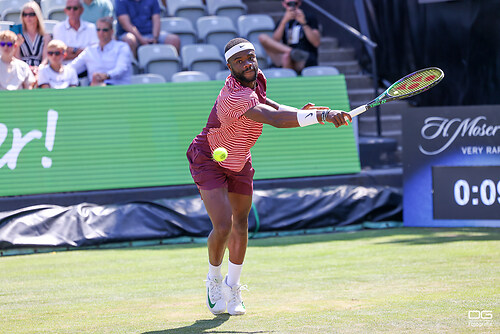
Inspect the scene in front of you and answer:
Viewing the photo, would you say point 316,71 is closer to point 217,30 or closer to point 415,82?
point 217,30

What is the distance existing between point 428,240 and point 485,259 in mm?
1547

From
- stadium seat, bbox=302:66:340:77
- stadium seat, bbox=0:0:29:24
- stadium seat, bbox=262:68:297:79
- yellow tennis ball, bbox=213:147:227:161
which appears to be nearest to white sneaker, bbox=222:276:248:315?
yellow tennis ball, bbox=213:147:227:161

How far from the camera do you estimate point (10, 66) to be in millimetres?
Answer: 10828

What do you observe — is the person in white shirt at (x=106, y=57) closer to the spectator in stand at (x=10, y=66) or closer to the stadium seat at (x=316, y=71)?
the spectator in stand at (x=10, y=66)

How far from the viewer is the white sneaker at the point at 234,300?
5.73 metres

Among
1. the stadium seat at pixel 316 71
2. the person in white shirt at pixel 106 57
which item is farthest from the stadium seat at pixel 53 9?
the stadium seat at pixel 316 71

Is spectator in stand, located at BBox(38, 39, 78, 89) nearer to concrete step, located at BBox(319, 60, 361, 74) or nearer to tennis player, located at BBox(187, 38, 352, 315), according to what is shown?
tennis player, located at BBox(187, 38, 352, 315)

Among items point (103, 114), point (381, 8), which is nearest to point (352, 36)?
point (381, 8)

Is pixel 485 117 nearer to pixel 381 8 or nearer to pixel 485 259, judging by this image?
pixel 485 259

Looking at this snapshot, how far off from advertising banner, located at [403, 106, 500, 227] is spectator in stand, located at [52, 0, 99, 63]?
17.5 ft

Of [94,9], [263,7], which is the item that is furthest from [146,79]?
[263,7]

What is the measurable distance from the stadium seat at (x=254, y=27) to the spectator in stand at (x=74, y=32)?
2932mm

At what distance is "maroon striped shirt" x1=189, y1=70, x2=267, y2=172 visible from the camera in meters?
5.40

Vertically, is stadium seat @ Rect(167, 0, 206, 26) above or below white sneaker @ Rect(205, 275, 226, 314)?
above
